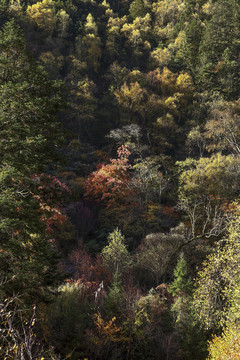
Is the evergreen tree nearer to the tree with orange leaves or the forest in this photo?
the forest

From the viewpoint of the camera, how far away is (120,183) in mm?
27391

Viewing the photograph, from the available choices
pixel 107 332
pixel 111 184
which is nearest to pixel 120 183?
pixel 111 184

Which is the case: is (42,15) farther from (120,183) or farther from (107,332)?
(107,332)

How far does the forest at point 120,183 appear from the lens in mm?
9859

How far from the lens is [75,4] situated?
5378 centimetres

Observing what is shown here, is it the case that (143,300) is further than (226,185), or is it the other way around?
(226,185)

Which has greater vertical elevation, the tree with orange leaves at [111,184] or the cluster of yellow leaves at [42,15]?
the cluster of yellow leaves at [42,15]

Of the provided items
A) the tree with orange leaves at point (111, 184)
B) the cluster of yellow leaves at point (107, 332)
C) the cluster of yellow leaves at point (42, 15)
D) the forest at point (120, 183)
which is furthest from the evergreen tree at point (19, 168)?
the cluster of yellow leaves at point (42, 15)

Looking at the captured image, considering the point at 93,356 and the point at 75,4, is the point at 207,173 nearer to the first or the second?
the point at 93,356

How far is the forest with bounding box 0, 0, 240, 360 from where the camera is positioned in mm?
9859

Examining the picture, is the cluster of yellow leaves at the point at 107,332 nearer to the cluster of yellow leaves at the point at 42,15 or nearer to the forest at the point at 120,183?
the forest at the point at 120,183

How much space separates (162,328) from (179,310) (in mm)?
1457

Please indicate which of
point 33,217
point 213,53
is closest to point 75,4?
point 213,53

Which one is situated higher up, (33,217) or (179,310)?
(33,217)
